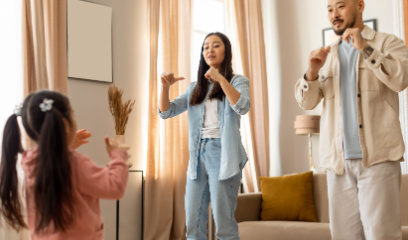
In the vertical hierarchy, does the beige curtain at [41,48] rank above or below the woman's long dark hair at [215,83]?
above

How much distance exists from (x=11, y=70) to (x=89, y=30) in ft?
Result: 2.69

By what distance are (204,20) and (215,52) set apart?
110 inches

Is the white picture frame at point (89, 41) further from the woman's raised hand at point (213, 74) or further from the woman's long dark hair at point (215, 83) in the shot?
the woman's raised hand at point (213, 74)

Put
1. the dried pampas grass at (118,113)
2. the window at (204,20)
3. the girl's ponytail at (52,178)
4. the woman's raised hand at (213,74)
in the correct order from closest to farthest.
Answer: the girl's ponytail at (52,178) < the dried pampas grass at (118,113) < the woman's raised hand at (213,74) < the window at (204,20)

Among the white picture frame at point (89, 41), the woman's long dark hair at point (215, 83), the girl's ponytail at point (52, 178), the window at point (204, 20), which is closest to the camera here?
the girl's ponytail at point (52, 178)

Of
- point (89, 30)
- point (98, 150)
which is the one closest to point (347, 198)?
point (98, 150)

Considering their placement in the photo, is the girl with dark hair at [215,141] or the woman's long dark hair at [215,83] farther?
the woman's long dark hair at [215,83]

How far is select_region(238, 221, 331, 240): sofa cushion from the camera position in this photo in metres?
3.72

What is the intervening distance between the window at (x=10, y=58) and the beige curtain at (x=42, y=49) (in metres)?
0.05

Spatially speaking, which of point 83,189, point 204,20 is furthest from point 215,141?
point 204,20

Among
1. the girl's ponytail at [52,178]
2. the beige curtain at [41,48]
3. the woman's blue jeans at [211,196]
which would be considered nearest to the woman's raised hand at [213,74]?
the woman's blue jeans at [211,196]

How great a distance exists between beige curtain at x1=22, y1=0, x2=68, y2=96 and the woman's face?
1.43 metres

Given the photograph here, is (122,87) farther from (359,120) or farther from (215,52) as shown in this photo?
(359,120)

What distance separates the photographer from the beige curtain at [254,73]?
18.2 ft
